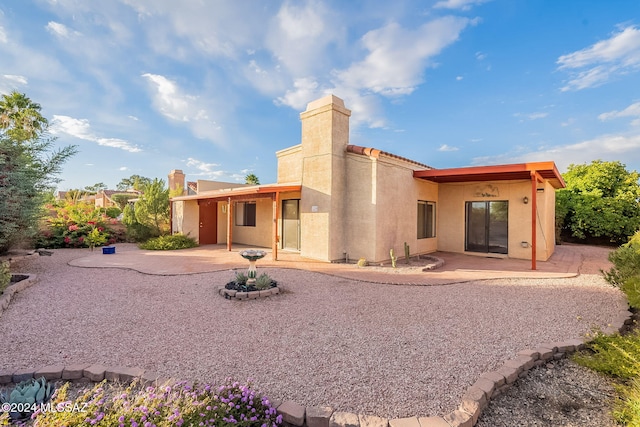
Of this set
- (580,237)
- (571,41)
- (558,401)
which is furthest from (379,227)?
(580,237)

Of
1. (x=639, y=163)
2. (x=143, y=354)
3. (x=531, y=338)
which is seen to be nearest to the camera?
(x=143, y=354)

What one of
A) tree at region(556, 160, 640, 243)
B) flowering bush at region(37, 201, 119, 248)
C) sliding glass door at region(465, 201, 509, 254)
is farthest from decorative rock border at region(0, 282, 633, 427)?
tree at region(556, 160, 640, 243)

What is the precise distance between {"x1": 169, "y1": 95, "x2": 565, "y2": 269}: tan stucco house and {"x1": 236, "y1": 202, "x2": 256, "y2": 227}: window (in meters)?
2.30

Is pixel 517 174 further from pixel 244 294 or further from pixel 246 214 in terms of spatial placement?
pixel 246 214

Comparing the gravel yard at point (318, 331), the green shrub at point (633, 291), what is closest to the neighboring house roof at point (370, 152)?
the gravel yard at point (318, 331)

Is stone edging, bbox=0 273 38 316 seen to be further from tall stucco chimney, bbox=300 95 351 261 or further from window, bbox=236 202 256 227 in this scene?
window, bbox=236 202 256 227

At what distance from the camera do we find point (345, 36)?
35.3ft

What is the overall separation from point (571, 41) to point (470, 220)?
732 centimetres

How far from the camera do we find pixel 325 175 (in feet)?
34.0

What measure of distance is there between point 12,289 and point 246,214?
10.0 meters

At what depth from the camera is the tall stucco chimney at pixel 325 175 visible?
33.6 ft

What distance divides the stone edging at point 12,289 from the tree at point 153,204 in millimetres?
9170

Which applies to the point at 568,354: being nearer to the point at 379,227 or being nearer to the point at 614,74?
the point at 379,227

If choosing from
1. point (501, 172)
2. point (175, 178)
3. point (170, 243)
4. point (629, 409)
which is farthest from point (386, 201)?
point (175, 178)
